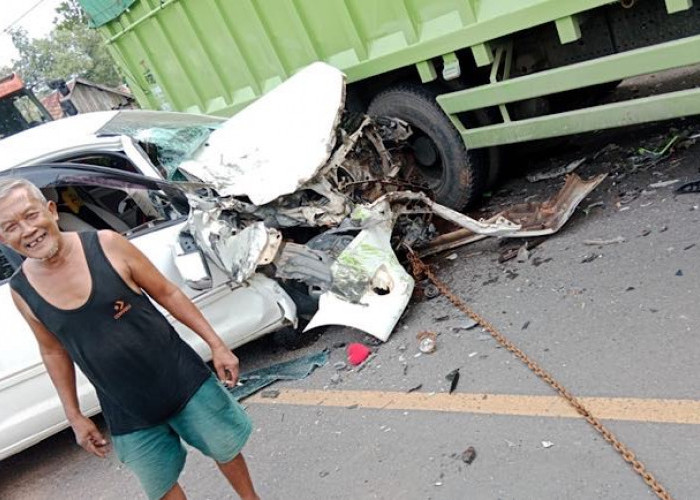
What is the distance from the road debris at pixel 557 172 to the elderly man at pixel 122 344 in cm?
349

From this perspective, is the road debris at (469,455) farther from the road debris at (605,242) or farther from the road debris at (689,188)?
the road debris at (689,188)

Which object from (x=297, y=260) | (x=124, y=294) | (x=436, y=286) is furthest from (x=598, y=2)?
(x=124, y=294)

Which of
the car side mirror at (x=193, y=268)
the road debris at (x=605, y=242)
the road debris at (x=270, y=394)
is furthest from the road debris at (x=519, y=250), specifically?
the car side mirror at (x=193, y=268)

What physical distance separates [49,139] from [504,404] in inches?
120

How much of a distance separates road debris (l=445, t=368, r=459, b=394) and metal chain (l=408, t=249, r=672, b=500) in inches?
11.3

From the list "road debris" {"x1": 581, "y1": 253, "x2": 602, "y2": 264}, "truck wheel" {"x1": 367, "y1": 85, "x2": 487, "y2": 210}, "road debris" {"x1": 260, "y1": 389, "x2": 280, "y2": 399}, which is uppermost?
"truck wheel" {"x1": 367, "y1": 85, "x2": 487, "y2": 210}

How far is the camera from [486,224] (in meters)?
4.01

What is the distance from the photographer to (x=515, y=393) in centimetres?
284

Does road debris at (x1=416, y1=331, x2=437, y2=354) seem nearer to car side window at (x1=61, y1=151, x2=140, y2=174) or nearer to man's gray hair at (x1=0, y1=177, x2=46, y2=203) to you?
car side window at (x1=61, y1=151, x2=140, y2=174)

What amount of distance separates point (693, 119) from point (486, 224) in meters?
2.08

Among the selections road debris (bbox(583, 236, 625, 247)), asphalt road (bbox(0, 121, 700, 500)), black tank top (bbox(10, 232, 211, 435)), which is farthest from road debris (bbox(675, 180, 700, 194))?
black tank top (bbox(10, 232, 211, 435))

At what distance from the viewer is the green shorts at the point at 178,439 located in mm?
2199

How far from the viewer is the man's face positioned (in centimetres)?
190

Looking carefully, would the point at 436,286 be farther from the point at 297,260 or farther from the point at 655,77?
the point at 655,77
